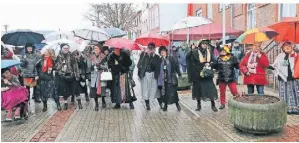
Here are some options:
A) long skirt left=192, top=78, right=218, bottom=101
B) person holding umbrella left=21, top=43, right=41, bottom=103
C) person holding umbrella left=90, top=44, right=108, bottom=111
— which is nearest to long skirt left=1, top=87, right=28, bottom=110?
person holding umbrella left=21, top=43, right=41, bottom=103

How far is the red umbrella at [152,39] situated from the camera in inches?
343

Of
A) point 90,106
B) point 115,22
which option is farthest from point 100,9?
point 90,106

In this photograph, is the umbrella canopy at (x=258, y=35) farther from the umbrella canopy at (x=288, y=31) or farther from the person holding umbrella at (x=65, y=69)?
the person holding umbrella at (x=65, y=69)

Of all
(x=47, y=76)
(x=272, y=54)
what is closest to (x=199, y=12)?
(x=272, y=54)

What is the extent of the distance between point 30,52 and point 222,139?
17.6ft

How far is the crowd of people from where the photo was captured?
7.85 metres

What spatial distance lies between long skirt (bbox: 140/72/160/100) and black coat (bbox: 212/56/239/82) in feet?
4.76

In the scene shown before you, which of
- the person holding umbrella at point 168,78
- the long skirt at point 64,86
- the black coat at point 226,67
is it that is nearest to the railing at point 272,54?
the black coat at point 226,67

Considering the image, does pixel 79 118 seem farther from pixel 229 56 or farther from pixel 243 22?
pixel 243 22

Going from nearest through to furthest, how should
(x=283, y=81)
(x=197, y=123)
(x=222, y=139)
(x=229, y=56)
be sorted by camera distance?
1. (x=222, y=139)
2. (x=197, y=123)
3. (x=283, y=81)
4. (x=229, y=56)

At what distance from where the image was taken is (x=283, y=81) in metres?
7.84

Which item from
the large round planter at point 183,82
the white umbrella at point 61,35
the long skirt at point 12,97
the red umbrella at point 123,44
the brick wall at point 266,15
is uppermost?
the brick wall at point 266,15

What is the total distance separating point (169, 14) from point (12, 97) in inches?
1053

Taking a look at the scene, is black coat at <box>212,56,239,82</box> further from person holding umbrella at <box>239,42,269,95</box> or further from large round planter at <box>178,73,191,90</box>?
large round planter at <box>178,73,191,90</box>
